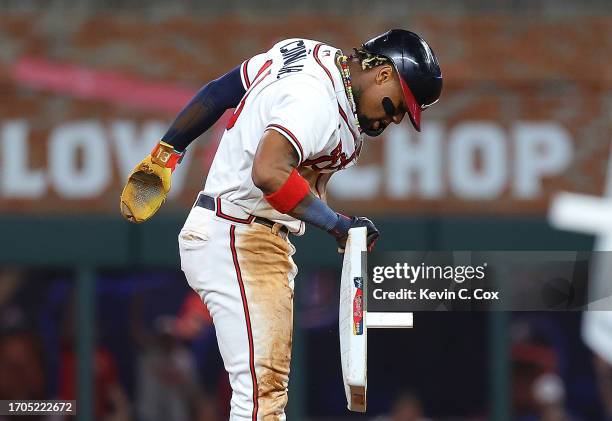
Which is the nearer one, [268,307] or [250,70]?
[268,307]

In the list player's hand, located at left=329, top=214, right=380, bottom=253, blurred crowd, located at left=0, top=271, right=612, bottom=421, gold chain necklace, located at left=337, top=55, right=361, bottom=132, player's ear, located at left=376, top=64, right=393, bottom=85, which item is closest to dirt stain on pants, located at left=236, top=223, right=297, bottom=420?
player's hand, located at left=329, top=214, right=380, bottom=253

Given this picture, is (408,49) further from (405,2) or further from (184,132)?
(405,2)

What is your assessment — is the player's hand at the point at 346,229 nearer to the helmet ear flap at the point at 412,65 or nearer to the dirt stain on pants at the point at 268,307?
the dirt stain on pants at the point at 268,307

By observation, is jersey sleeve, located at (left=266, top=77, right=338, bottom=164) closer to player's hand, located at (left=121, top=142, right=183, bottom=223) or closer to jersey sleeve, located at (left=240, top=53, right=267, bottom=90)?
jersey sleeve, located at (left=240, top=53, right=267, bottom=90)

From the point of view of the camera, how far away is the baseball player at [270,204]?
3846 mm

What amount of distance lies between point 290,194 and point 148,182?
0.83 meters

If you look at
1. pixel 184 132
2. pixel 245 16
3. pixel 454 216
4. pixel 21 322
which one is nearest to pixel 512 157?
pixel 454 216

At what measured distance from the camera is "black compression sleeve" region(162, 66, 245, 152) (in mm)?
4242

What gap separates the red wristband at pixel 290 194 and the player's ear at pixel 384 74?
436 mm

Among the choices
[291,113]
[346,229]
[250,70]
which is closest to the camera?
[291,113]

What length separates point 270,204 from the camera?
148 inches

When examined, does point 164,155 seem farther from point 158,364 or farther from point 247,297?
point 158,364

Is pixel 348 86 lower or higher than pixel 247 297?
higher

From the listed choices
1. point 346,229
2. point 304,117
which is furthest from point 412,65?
point 346,229
